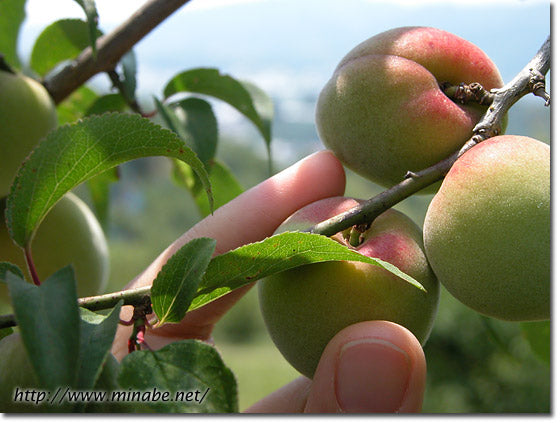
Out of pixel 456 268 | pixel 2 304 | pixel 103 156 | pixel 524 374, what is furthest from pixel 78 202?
pixel 524 374

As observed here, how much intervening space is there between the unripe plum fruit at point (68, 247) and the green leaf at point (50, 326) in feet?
1.14

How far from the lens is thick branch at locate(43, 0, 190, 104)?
57cm

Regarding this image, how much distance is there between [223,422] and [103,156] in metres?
0.18

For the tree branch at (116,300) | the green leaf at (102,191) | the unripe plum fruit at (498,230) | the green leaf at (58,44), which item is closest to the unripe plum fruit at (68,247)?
the green leaf at (102,191)

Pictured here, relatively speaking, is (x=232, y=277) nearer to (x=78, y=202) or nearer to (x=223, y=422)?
(x=223, y=422)

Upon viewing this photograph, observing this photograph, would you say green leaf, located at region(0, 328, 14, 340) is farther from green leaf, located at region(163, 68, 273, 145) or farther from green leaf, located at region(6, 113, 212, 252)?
green leaf, located at region(163, 68, 273, 145)

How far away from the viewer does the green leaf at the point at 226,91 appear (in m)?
0.63

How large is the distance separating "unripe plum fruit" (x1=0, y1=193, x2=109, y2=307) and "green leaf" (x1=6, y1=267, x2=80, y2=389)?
35 centimetres

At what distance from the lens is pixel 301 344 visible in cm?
42

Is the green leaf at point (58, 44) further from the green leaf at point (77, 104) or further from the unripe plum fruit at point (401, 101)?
the unripe plum fruit at point (401, 101)

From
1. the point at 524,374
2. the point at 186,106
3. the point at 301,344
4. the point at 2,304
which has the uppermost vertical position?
the point at 186,106

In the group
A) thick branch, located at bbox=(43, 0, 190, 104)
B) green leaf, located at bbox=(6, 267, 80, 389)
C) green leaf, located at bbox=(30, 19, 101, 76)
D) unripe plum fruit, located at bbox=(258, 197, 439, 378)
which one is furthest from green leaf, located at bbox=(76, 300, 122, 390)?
green leaf, located at bbox=(30, 19, 101, 76)

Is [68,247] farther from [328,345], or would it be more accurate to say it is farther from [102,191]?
[328,345]

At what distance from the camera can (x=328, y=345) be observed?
0.39m
